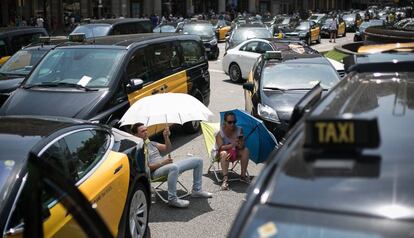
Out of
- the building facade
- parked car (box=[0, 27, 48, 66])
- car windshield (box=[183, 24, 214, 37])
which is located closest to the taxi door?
parked car (box=[0, 27, 48, 66])

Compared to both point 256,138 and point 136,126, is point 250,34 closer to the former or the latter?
point 256,138

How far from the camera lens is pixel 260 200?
2.08 m

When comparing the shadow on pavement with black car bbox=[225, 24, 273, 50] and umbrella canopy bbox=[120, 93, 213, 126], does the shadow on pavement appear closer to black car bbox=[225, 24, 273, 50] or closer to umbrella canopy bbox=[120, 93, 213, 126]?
umbrella canopy bbox=[120, 93, 213, 126]

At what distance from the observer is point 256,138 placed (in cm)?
775

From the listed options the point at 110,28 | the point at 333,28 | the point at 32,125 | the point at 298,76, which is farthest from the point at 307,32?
the point at 32,125

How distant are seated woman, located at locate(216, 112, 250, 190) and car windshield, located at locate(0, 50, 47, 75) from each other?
19.9 ft

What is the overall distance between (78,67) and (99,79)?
1.67 feet

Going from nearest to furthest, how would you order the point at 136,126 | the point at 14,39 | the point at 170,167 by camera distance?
the point at 170,167
the point at 136,126
the point at 14,39

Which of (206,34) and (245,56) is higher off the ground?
(206,34)

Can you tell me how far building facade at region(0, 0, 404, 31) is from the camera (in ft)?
140

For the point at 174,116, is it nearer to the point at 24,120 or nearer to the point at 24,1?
the point at 24,120

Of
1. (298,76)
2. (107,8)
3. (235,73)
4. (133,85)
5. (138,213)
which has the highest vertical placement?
(107,8)

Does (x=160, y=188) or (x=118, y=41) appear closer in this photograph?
(x=160, y=188)

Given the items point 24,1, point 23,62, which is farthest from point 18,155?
point 24,1
